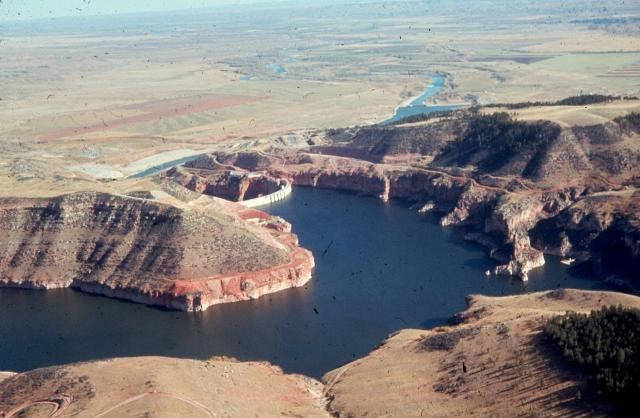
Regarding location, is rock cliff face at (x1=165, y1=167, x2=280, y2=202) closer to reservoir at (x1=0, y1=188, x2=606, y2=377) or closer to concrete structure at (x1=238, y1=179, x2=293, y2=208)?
concrete structure at (x1=238, y1=179, x2=293, y2=208)

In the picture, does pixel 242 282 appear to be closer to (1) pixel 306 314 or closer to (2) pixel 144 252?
(1) pixel 306 314

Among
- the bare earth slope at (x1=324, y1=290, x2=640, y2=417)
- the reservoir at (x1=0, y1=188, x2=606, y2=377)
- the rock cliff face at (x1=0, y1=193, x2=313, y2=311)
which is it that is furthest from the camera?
the rock cliff face at (x1=0, y1=193, x2=313, y2=311)

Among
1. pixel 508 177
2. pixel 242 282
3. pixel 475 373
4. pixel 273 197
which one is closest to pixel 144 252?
pixel 242 282

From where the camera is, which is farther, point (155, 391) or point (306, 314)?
point (306, 314)

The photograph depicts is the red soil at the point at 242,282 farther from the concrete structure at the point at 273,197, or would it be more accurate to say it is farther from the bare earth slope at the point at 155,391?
the concrete structure at the point at 273,197

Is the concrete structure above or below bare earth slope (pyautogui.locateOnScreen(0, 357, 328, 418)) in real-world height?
below

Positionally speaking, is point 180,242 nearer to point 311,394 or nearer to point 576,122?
point 311,394

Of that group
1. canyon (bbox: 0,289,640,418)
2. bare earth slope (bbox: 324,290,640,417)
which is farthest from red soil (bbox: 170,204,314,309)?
bare earth slope (bbox: 324,290,640,417)

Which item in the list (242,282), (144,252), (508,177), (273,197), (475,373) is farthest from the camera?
(273,197)
